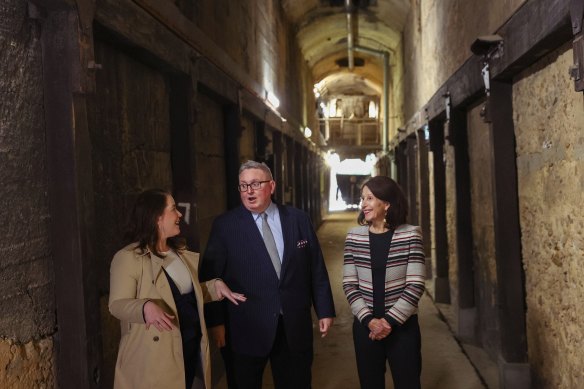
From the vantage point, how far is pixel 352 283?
3281 millimetres

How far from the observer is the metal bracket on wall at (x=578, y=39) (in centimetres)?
272

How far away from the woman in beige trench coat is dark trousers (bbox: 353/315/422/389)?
97 cm

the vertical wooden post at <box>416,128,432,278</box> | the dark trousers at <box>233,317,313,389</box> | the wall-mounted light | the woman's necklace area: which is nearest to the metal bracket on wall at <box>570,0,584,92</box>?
the woman's necklace area

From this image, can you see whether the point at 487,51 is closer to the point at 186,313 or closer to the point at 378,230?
the point at 378,230

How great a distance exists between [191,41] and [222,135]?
1807 millimetres

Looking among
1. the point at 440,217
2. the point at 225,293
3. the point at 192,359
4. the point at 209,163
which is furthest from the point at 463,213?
the point at 192,359

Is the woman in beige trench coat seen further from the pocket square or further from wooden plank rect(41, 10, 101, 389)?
the pocket square

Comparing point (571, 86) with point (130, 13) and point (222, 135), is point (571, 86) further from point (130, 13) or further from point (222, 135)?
point (222, 135)

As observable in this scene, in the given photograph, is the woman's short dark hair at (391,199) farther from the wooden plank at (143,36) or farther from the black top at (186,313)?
the wooden plank at (143,36)

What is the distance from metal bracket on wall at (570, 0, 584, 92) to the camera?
8.93 ft

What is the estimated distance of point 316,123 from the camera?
75.3ft

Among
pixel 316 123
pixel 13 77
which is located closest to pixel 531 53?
pixel 13 77

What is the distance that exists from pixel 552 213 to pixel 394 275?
1369mm

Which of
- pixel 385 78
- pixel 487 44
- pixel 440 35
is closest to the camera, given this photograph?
pixel 487 44
